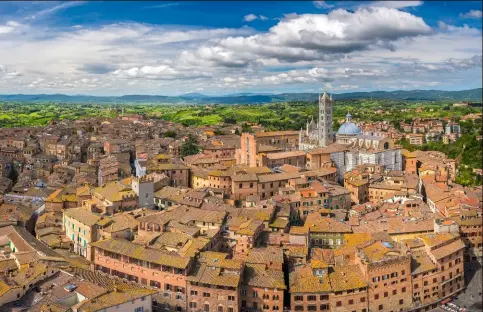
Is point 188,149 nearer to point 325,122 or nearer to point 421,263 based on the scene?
point 325,122

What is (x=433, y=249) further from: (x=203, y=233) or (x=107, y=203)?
(x=107, y=203)

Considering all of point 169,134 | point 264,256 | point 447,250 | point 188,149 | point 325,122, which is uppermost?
point 325,122

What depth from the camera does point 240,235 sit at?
91.2 ft

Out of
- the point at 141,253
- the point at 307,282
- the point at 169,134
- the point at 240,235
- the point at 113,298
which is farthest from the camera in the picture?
the point at 169,134

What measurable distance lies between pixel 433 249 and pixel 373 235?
11.0 ft

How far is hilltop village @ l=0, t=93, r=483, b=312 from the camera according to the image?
78.2ft

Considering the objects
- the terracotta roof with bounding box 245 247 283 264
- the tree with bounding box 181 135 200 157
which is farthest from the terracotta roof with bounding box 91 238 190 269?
the tree with bounding box 181 135 200 157

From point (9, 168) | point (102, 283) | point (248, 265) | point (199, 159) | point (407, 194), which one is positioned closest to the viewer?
point (102, 283)

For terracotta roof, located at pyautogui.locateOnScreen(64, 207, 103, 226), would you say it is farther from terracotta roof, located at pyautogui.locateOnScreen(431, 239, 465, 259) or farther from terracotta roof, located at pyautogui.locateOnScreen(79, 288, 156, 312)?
terracotta roof, located at pyautogui.locateOnScreen(431, 239, 465, 259)

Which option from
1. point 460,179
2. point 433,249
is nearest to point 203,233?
point 433,249

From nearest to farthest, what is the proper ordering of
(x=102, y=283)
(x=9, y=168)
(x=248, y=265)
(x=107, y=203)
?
(x=102, y=283)
(x=248, y=265)
(x=107, y=203)
(x=9, y=168)

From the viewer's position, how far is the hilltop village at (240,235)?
23844mm

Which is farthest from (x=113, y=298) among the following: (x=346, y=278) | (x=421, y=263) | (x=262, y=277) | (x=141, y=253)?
(x=421, y=263)

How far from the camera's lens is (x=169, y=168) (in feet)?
134
